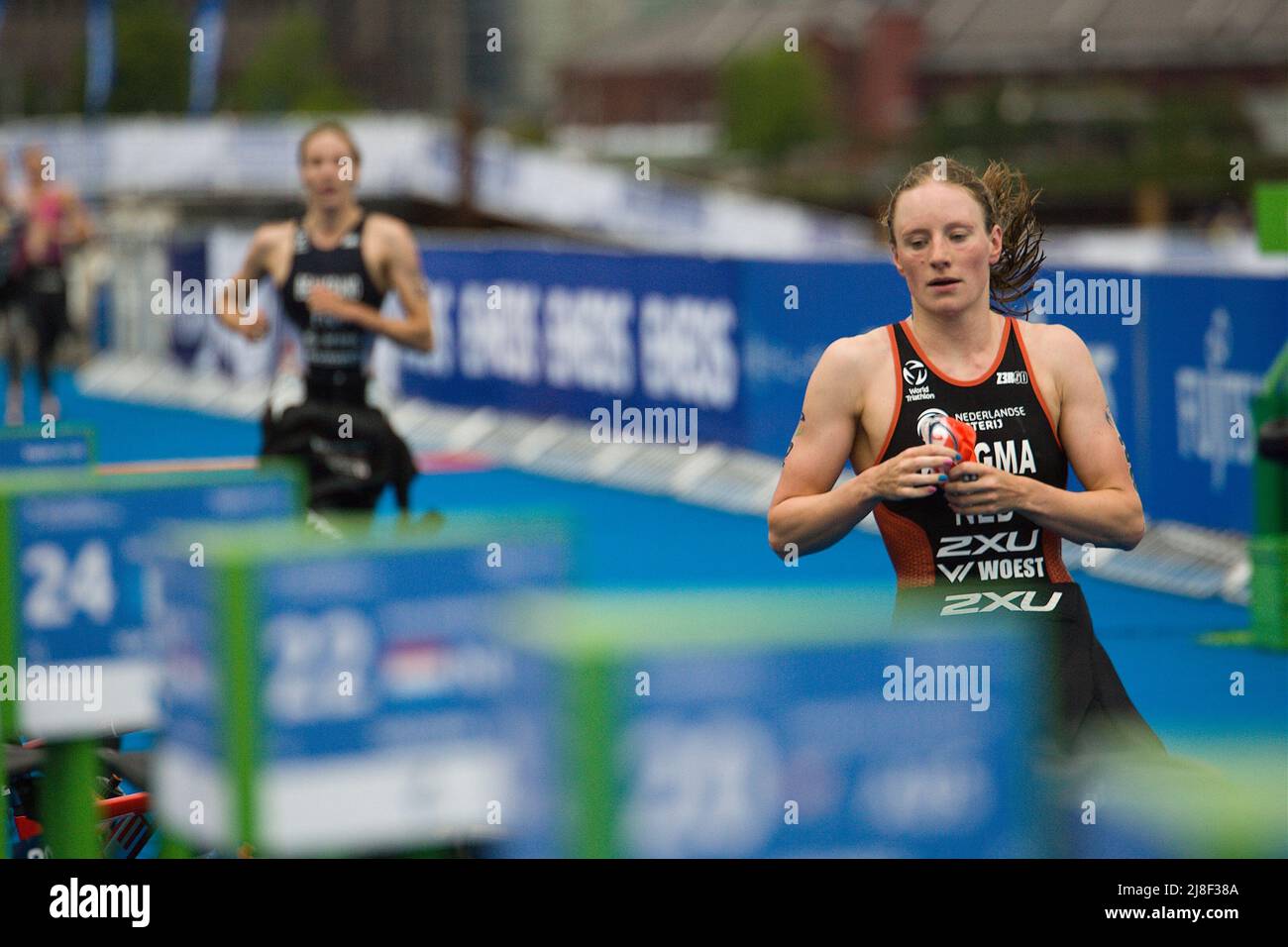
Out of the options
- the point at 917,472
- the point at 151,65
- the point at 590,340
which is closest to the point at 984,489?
the point at 917,472

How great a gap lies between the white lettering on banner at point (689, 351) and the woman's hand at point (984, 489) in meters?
11.5

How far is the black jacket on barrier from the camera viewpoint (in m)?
7.87

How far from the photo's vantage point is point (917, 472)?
14.0 ft

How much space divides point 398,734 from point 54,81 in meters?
103

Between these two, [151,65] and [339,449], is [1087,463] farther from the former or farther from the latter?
[151,65]

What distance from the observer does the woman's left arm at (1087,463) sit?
4391 millimetres

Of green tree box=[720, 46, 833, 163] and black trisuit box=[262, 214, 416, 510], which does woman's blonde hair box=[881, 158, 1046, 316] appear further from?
green tree box=[720, 46, 833, 163]

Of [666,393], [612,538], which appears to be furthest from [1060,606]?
[666,393]

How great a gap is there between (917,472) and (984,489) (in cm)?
13

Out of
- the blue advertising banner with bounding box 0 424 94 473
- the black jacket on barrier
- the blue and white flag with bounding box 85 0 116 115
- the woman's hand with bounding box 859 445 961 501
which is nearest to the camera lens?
the woman's hand with bounding box 859 445 961 501

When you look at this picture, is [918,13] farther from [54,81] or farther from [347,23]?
[54,81]

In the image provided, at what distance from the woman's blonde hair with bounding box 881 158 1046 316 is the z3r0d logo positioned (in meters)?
0.66

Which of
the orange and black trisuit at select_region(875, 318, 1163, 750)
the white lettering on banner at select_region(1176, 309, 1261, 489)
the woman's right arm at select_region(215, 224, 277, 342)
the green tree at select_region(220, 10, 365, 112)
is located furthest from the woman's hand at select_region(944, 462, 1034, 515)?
the green tree at select_region(220, 10, 365, 112)

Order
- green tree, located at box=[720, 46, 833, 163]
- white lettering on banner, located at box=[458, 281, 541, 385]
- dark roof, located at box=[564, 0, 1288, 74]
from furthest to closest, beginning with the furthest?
dark roof, located at box=[564, 0, 1288, 74] < green tree, located at box=[720, 46, 833, 163] < white lettering on banner, located at box=[458, 281, 541, 385]
